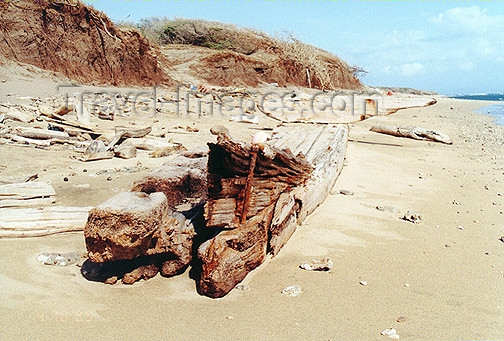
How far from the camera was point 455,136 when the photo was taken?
1054 centimetres

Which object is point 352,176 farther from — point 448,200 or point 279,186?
point 279,186

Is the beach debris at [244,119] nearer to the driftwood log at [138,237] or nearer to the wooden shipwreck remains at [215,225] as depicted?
the wooden shipwreck remains at [215,225]

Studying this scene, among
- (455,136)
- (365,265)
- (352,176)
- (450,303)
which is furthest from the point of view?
(455,136)

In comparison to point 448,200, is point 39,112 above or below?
above

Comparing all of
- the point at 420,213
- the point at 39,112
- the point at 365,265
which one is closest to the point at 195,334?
the point at 365,265

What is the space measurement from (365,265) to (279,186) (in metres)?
0.83

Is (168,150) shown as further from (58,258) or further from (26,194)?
(58,258)

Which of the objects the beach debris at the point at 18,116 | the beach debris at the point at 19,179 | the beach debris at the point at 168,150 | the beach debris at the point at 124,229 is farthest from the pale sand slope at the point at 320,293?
the beach debris at the point at 18,116

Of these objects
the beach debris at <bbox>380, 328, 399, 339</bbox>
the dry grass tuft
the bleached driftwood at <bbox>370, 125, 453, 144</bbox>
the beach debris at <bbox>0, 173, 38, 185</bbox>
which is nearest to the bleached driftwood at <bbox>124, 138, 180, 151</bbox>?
the beach debris at <bbox>0, 173, 38, 185</bbox>

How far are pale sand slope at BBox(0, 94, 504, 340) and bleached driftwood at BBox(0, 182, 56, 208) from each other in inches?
31.8

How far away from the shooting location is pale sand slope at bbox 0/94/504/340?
6.82ft

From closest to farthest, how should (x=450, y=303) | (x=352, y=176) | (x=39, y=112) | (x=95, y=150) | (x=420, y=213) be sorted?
1. (x=450, y=303)
2. (x=420, y=213)
3. (x=352, y=176)
4. (x=95, y=150)
5. (x=39, y=112)

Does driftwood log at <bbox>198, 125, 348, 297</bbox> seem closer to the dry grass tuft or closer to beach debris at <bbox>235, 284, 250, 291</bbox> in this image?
beach debris at <bbox>235, 284, 250, 291</bbox>

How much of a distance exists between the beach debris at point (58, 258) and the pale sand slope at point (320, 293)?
0.24ft
